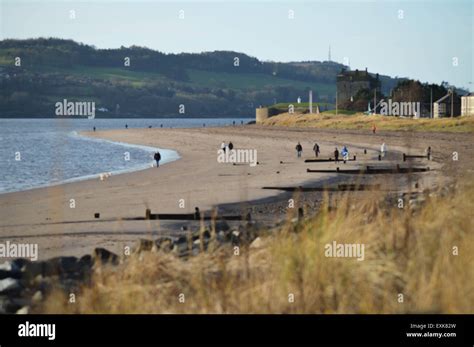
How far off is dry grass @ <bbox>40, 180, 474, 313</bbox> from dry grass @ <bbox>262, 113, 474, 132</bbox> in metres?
63.2

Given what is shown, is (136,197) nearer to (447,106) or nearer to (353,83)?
(447,106)

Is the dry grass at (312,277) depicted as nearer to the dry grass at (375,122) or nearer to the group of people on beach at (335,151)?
the group of people on beach at (335,151)

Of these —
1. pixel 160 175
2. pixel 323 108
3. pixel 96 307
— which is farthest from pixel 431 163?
pixel 323 108

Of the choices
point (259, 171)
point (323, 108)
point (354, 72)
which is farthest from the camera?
point (323, 108)

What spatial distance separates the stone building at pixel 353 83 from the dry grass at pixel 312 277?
138385 millimetres

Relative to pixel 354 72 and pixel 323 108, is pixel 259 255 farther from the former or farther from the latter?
pixel 323 108

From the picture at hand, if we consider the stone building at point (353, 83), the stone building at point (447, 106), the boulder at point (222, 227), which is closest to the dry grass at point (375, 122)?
the stone building at point (447, 106)

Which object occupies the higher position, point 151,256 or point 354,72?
point 354,72

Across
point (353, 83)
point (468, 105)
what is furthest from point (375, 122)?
point (353, 83)

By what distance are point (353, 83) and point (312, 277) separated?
14286 centimetres

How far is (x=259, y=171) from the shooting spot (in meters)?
38.8

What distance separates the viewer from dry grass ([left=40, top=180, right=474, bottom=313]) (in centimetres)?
857

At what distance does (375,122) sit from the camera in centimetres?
9700
